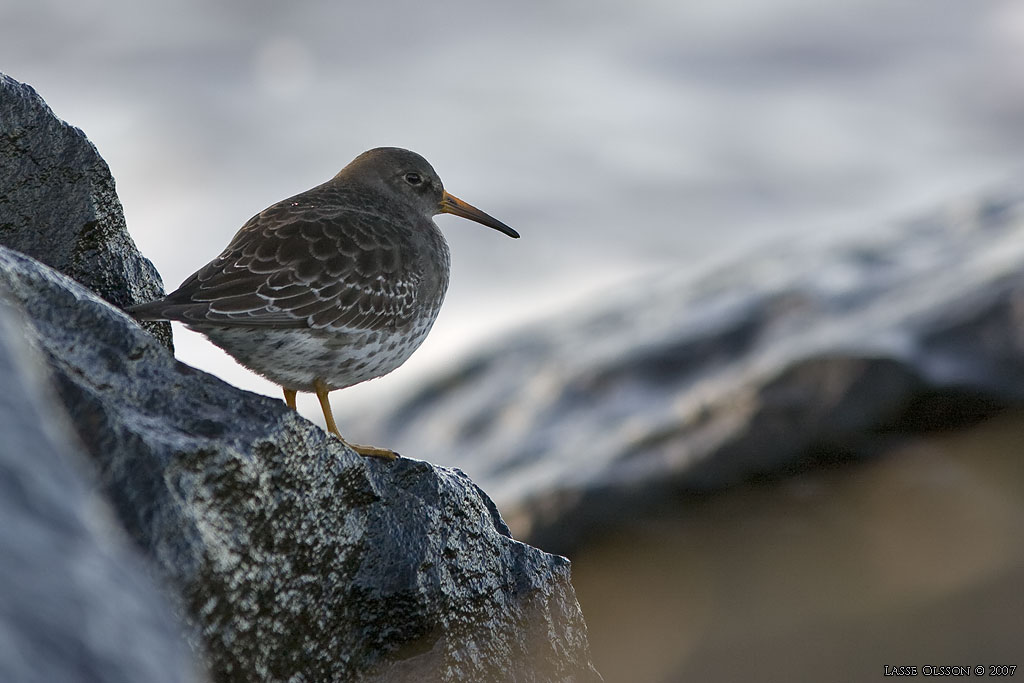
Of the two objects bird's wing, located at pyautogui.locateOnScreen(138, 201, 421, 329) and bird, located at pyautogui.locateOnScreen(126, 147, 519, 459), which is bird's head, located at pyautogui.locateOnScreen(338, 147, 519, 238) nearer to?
bird, located at pyautogui.locateOnScreen(126, 147, 519, 459)

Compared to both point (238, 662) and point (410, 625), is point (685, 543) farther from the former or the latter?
point (238, 662)

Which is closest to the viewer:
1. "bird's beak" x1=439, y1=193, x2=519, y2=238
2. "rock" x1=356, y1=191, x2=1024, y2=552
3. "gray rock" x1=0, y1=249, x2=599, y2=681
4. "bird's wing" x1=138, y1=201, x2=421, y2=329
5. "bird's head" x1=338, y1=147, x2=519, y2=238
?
"gray rock" x1=0, y1=249, x2=599, y2=681

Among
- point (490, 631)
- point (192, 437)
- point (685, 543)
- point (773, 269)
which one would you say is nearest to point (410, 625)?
point (490, 631)

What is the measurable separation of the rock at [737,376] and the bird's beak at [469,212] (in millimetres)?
2966

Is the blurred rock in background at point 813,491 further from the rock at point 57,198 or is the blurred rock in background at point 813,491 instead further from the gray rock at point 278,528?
the rock at point 57,198

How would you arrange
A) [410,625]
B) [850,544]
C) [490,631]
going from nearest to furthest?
[410,625] → [490,631] → [850,544]

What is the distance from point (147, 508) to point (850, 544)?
7676mm

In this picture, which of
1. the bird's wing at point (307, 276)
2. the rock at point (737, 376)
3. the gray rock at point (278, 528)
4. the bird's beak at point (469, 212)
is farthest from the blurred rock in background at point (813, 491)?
the bird's wing at point (307, 276)

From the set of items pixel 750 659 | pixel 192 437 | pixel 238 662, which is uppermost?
pixel 750 659

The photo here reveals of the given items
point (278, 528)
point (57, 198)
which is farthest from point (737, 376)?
point (278, 528)

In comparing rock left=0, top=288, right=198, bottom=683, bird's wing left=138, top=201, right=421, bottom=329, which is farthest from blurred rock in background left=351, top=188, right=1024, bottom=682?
rock left=0, top=288, right=198, bottom=683

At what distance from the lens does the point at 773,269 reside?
45.1 ft

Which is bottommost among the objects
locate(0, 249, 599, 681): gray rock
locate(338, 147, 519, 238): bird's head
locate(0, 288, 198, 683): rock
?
locate(0, 288, 198, 683): rock

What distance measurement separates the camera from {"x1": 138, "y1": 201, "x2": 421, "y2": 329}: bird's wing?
568 centimetres
